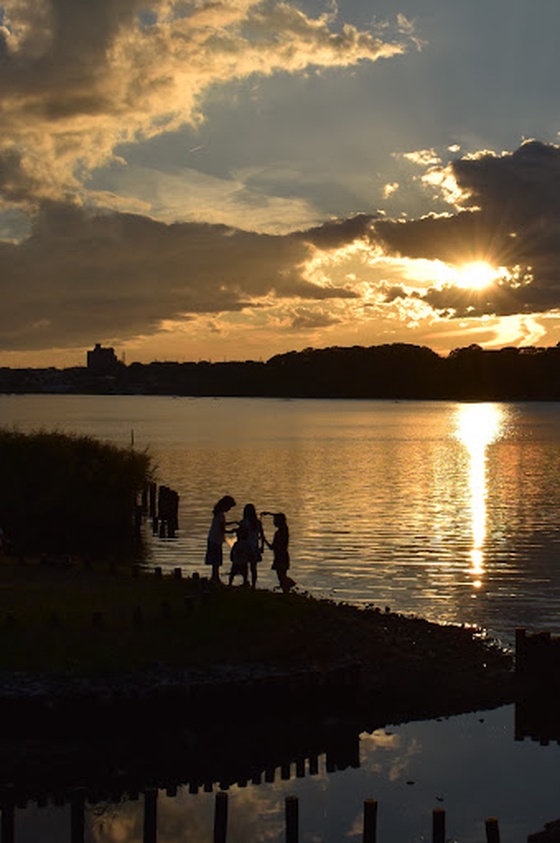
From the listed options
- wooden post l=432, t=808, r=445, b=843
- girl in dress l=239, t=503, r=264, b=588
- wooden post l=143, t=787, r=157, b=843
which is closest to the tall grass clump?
girl in dress l=239, t=503, r=264, b=588

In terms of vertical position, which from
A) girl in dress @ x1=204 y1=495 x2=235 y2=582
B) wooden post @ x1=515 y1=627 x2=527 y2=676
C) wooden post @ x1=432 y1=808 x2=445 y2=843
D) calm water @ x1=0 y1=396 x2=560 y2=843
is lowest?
calm water @ x1=0 y1=396 x2=560 y2=843

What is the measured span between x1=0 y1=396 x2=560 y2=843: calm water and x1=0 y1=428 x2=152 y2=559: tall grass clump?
270cm

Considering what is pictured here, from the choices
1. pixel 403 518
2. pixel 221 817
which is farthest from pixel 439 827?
pixel 403 518

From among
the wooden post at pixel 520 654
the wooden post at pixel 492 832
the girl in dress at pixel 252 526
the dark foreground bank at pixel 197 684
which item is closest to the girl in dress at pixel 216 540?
the girl in dress at pixel 252 526

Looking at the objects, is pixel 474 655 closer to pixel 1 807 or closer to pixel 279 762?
pixel 279 762

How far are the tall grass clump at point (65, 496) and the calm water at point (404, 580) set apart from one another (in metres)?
2.70

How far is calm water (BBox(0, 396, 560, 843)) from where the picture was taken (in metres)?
18.1

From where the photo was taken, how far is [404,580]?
3872 centimetres

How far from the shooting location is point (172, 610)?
2489cm

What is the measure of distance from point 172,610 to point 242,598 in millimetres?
2065

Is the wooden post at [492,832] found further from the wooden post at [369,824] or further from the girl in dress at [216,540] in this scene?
the girl in dress at [216,540]

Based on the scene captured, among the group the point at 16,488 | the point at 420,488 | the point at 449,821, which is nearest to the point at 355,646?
the point at 449,821

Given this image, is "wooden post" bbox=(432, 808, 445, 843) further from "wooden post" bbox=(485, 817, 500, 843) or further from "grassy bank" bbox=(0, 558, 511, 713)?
"grassy bank" bbox=(0, 558, 511, 713)

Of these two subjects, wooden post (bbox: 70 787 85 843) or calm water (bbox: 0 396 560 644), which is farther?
calm water (bbox: 0 396 560 644)
